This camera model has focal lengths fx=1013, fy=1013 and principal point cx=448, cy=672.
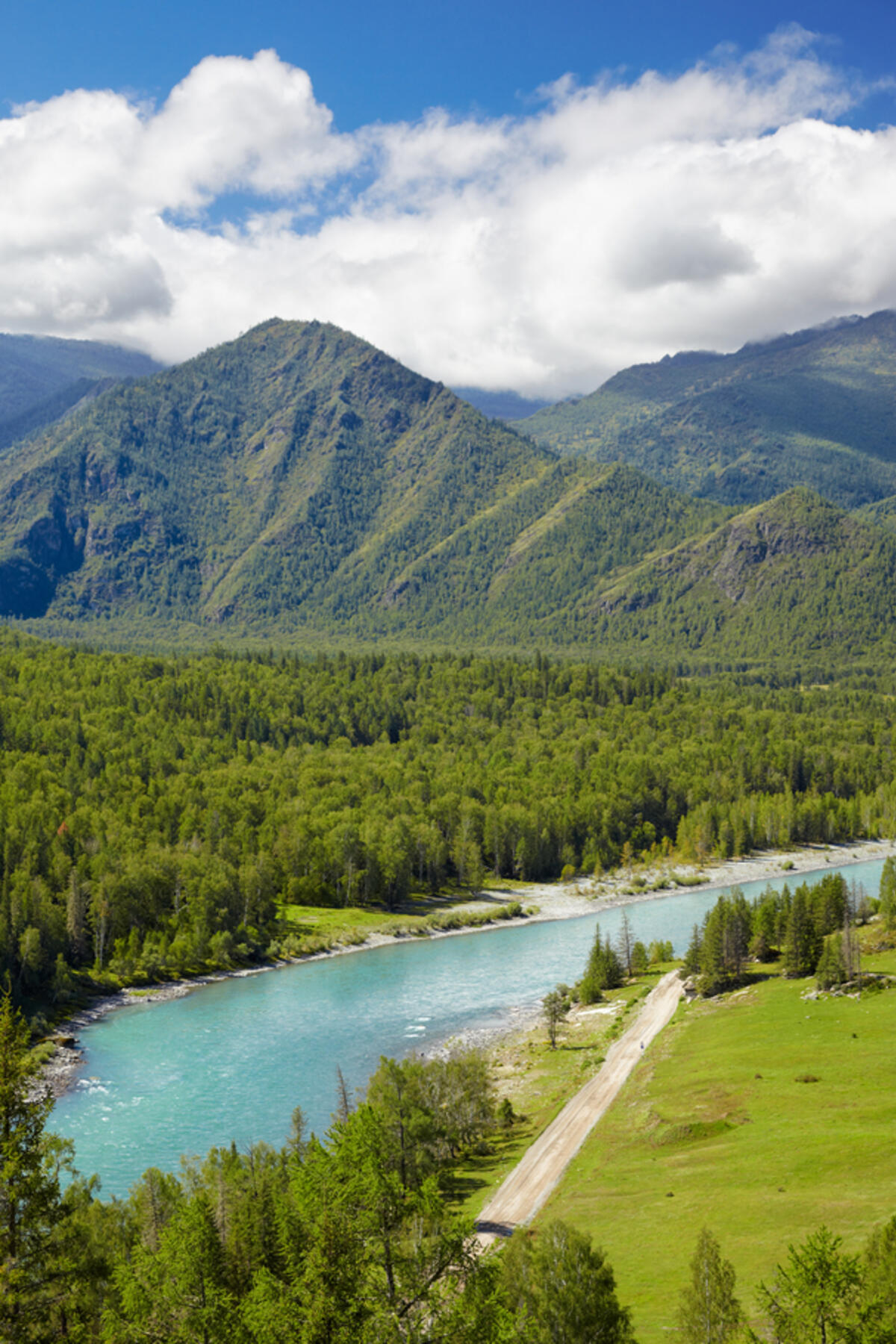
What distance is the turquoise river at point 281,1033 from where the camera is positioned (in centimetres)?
8044

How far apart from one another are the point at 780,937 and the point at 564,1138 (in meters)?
56.4

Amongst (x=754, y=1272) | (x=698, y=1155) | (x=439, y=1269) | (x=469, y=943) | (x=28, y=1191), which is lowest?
(x=469, y=943)

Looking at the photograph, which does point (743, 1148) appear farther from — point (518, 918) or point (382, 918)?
point (518, 918)

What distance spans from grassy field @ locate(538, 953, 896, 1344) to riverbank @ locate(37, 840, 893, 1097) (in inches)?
1069

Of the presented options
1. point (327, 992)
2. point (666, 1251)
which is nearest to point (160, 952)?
point (327, 992)

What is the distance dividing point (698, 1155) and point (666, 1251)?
1599 cm

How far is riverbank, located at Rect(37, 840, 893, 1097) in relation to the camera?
103 m

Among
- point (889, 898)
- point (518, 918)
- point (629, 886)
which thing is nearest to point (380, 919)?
point (518, 918)

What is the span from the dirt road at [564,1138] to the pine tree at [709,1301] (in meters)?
22.8

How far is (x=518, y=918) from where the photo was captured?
165875 millimetres

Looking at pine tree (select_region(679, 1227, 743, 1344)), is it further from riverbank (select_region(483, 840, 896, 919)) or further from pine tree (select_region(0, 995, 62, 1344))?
riverbank (select_region(483, 840, 896, 919))

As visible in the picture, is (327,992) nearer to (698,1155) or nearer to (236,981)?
(236,981)

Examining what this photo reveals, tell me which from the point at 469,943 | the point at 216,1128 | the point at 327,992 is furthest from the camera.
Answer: the point at 469,943

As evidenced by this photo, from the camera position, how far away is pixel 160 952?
130 m
